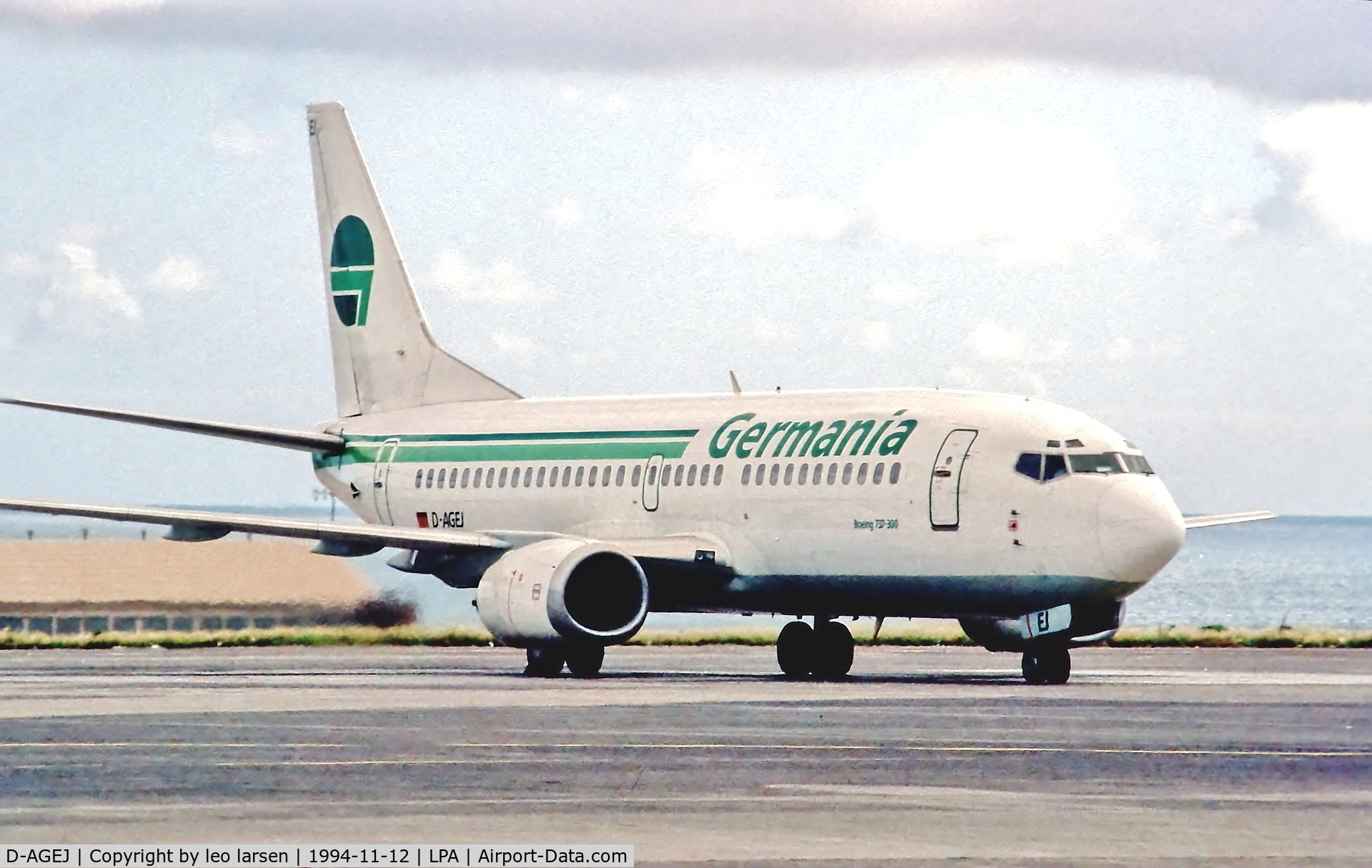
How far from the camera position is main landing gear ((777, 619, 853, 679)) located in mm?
36688

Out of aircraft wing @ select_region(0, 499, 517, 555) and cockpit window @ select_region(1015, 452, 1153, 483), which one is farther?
aircraft wing @ select_region(0, 499, 517, 555)

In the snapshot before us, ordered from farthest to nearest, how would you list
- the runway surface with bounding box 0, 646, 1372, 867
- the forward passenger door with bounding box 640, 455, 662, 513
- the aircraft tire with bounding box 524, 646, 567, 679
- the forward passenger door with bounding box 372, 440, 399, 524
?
the forward passenger door with bounding box 372, 440, 399, 524
the forward passenger door with bounding box 640, 455, 662, 513
the aircraft tire with bounding box 524, 646, 567, 679
the runway surface with bounding box 0, 646, 1372, 867

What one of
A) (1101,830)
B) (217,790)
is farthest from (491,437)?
(1101,830)

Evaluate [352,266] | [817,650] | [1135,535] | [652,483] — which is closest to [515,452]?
[652,483]

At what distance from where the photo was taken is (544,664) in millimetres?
35531

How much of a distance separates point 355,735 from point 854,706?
661 cm

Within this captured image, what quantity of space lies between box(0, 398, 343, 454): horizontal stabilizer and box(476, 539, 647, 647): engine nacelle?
5.88 metres

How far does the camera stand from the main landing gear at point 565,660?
35156 mm

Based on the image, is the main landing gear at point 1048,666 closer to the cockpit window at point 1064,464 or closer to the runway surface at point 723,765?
the runway surface at point 723,765

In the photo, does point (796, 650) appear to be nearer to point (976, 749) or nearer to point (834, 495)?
point (834, 495)

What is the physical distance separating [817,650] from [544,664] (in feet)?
12.4

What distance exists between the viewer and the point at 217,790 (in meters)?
A: 17.8
